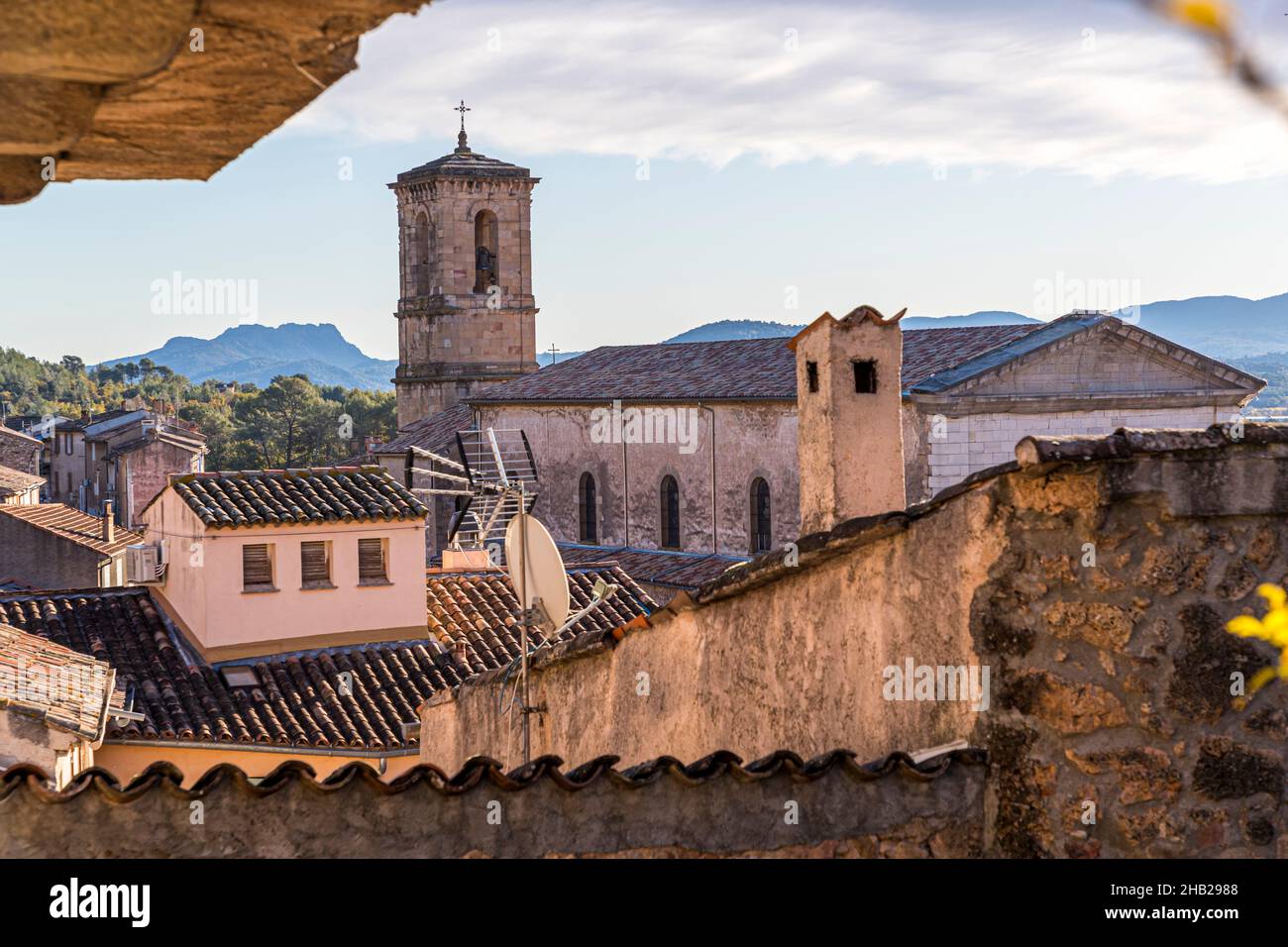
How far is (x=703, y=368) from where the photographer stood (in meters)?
30.9

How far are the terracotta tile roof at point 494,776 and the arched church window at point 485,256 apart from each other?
144ft

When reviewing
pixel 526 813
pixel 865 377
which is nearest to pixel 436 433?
pixel 865 377

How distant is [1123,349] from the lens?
25.0 metres

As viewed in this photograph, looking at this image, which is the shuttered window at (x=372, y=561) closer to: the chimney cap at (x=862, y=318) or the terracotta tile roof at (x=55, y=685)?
the terracotta tile roof at (x=55, y=685)

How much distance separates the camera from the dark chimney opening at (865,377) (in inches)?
287

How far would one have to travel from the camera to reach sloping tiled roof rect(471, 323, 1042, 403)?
25828mm

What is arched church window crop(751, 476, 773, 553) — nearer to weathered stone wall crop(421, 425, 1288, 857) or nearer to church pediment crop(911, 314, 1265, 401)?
church pediment crop(911, 314, 1265, 401)

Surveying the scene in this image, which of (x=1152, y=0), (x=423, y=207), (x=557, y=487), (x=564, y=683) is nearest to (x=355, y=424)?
(x=423, y=207)

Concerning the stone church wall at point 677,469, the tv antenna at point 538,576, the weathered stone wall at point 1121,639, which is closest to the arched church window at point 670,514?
the stone church wall at point 677,469

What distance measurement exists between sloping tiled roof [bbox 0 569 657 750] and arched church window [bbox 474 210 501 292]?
28.6 meters

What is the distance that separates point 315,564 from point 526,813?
15.4 m

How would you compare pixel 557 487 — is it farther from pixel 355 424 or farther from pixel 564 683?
pixel 355 424

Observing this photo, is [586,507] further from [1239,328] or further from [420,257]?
[1239,328]

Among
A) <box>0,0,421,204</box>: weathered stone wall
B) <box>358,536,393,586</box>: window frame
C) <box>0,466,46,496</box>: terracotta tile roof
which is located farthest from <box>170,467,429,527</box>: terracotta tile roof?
<box>0,466,46,496</box>: terracotta tile roof
